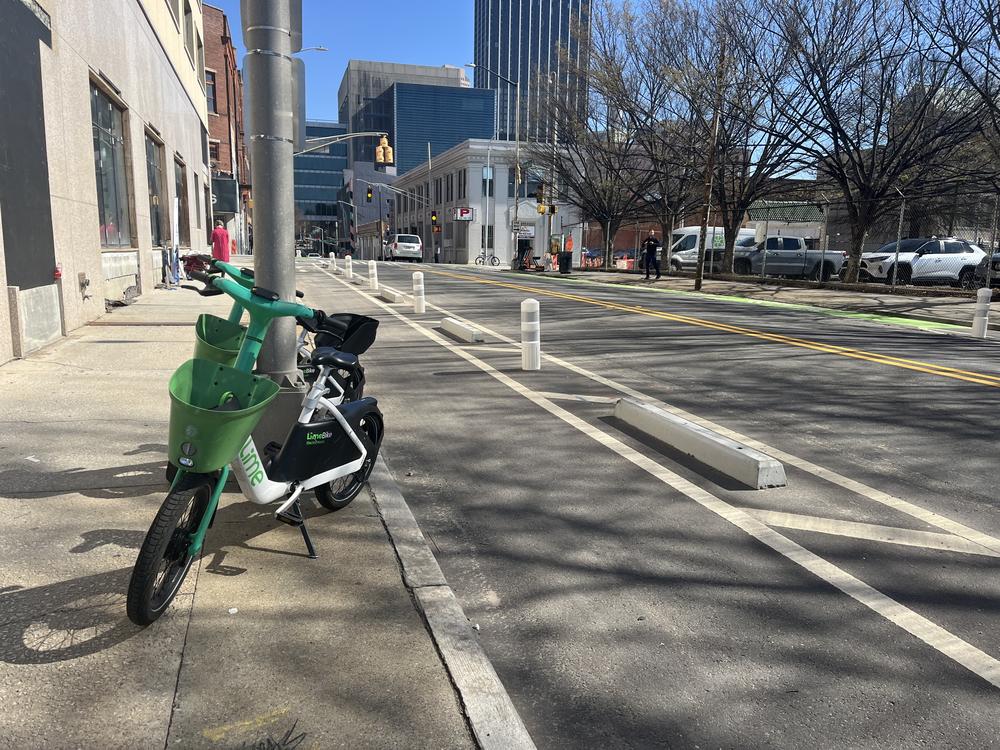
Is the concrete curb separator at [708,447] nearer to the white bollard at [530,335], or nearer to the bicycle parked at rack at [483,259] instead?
the white bollard at [530,335]

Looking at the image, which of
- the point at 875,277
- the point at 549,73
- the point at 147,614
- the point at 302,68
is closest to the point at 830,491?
the point at 147,614

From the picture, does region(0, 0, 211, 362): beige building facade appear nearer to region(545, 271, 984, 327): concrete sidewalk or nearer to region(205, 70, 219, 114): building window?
region(545, 271, 984, 327): concrete sidewalk

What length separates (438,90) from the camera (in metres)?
156

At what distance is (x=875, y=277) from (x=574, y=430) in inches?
972

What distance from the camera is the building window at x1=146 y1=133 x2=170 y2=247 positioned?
2031 centimetres

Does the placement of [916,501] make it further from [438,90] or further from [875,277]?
[438,90]

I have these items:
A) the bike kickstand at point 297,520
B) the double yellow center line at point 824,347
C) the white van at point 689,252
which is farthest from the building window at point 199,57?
the bike kickstand at point 297,520

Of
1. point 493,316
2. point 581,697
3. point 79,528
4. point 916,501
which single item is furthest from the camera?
point 493,316

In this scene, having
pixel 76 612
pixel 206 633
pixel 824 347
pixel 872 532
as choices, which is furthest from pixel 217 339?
pixel 824 347

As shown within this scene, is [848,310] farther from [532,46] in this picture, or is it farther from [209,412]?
[532,46]

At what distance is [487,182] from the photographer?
226ft

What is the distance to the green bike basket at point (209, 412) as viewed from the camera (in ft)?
9.68

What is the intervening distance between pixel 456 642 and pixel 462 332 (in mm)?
9272

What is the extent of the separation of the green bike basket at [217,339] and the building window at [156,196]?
56.6ft
